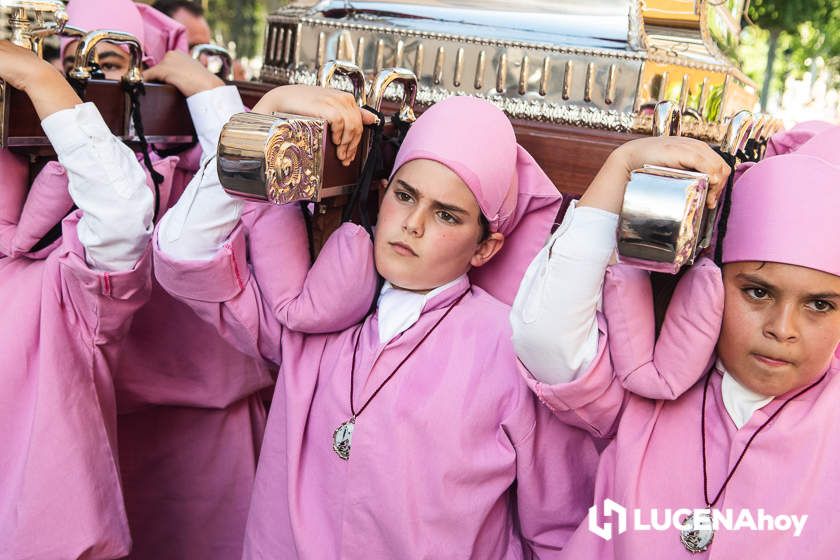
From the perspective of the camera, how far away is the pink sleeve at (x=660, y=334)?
1152 millimetres

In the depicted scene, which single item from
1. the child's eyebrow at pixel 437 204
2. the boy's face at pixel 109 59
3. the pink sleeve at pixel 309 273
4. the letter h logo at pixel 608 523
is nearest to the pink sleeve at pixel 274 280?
the pink sleeve at pixel 309 273

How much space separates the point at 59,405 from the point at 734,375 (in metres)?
1.10

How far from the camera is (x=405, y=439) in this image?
1.37 metres

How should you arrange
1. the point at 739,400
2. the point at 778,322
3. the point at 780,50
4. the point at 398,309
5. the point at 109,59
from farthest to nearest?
the point at 780,50 < the point at 109,59 < the point at 398,309 < the point at 739,400 < the point at 778,322

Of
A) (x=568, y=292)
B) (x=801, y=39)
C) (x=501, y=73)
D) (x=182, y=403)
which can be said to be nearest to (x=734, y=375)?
(x=568, y=292)

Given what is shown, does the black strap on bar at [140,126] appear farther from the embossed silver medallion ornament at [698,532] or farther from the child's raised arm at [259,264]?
the embossed silver medallion ornament at [698,532]

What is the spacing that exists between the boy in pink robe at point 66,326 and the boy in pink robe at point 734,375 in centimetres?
71

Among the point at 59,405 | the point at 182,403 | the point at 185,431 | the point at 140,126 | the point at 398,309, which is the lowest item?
the point at 185,431

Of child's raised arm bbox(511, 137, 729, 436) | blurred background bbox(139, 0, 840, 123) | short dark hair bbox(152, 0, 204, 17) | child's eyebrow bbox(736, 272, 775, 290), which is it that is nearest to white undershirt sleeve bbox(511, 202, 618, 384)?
child's raised arm bbox(511, 137, 729, 436)

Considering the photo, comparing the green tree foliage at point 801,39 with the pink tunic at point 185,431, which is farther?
the green tree foliage at point 801,39

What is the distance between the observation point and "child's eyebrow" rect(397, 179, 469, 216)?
1.37m

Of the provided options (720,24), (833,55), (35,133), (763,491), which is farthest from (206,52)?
(833,55)

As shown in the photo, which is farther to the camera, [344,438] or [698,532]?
[344,438]

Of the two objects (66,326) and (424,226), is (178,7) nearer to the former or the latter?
(66,326)
